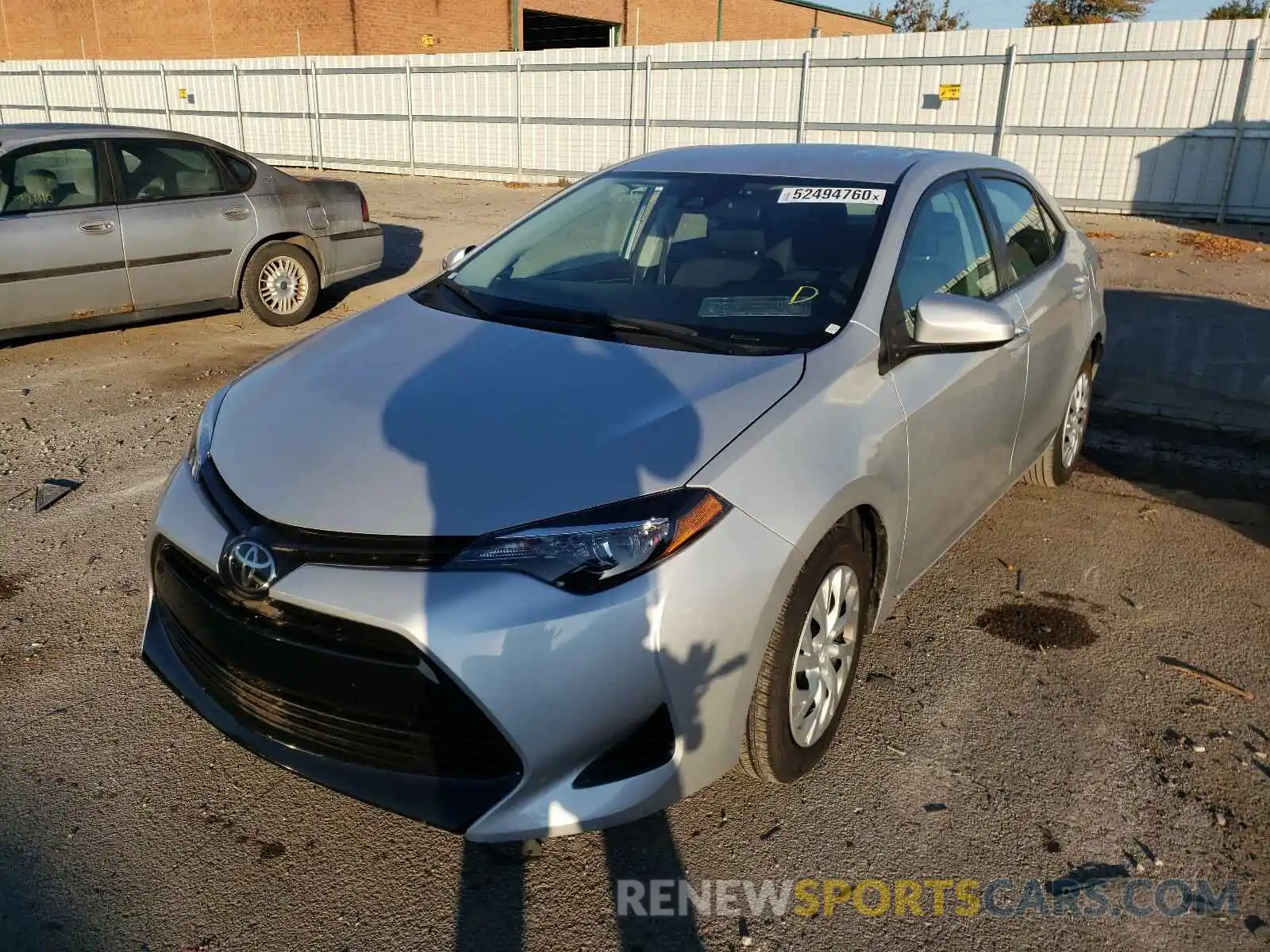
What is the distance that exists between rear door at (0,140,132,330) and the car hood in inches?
180

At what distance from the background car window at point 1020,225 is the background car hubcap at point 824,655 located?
1.86 meters

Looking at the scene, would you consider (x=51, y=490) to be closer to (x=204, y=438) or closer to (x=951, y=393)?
(x=204, y=438)

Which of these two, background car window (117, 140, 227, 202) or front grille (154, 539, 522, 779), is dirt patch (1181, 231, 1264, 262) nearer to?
background car window (117, 140, 227, 202)

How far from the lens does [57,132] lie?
22.6ft

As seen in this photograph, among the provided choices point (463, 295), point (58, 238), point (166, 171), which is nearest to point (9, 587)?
point (463, 295)

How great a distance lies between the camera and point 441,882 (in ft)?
7.93

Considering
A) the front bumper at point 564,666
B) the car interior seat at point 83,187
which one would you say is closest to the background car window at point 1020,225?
the front bumper at point 564,666

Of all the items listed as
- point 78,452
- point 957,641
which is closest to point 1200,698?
point 957,641

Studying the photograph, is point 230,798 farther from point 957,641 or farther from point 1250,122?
point 1250,122

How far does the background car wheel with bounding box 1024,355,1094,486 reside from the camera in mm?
4617

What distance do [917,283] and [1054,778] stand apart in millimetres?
1571

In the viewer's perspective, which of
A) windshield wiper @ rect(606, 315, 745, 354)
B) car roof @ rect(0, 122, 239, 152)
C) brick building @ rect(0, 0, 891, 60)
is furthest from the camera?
brick building @ rect(0, 0, 891, 60)

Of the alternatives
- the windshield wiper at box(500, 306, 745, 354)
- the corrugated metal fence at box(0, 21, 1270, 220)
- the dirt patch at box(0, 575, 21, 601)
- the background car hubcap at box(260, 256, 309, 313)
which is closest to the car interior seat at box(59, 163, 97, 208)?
the background car hubcap at box(260, 256, 309, 313)

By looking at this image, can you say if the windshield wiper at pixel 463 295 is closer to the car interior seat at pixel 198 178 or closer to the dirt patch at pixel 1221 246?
the car interior seat at pixel 198 178
